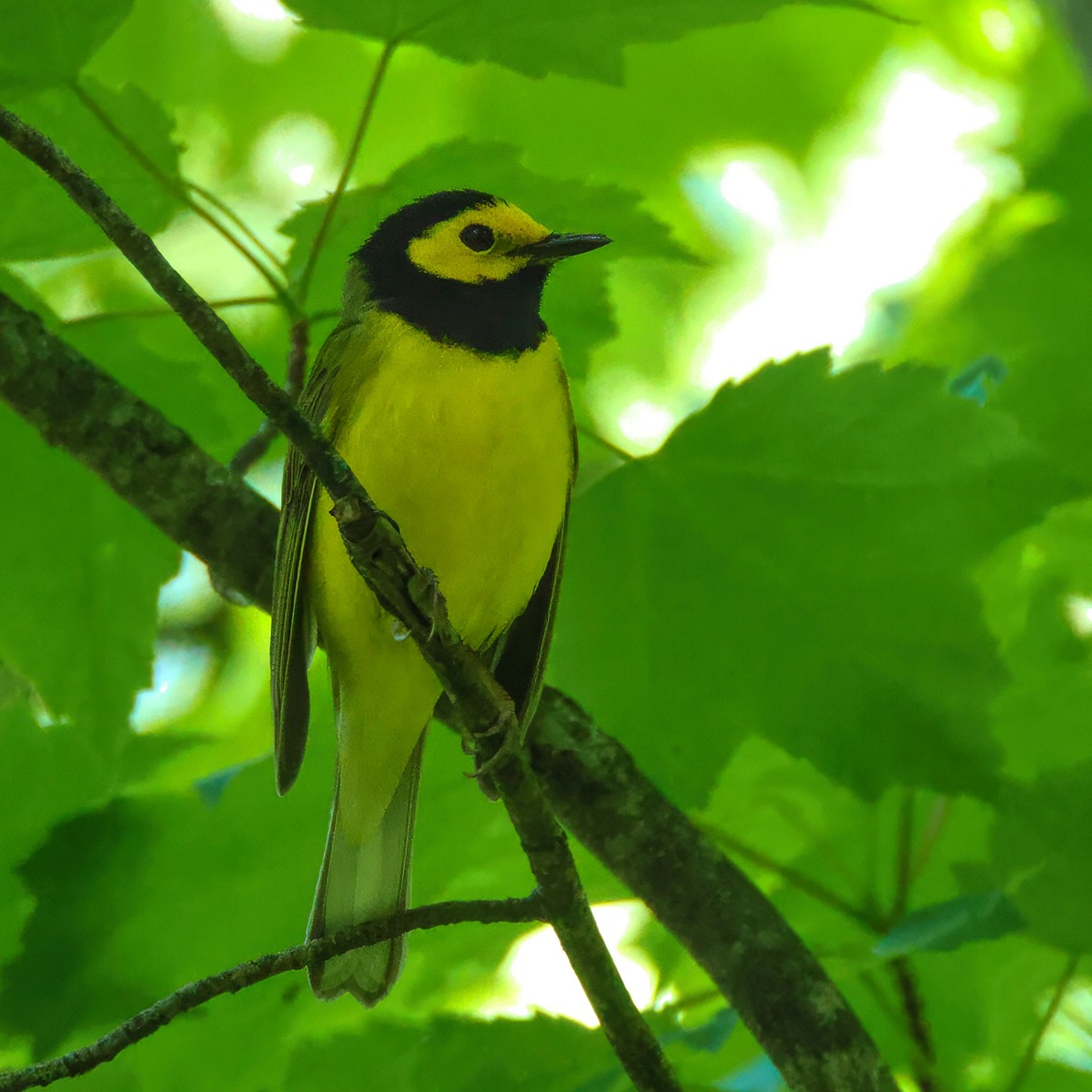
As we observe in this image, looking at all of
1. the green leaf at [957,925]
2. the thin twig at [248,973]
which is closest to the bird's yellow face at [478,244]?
the thin twig at [248,973]

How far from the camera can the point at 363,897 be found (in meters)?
2.96

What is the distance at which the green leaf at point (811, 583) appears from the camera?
2396mm

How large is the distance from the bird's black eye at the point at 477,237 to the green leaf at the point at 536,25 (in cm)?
93

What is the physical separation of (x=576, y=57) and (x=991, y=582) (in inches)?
55.3

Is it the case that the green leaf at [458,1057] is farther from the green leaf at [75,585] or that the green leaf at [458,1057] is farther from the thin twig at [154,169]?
the thin twig at [154,169]

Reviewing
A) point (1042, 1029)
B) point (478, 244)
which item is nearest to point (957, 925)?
point (1042, 1029)

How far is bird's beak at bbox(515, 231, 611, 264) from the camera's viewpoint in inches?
117

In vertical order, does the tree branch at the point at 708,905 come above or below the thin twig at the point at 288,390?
below

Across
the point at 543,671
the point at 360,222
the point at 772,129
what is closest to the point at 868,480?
the point at 543,671

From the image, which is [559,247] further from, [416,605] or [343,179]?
[416,605]

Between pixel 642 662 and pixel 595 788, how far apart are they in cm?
26

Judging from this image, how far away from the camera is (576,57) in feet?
8.08

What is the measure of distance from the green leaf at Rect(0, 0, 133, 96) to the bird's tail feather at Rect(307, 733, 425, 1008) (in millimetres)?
1521

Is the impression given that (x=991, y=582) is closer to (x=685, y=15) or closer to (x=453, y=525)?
(x=453, y=525)
